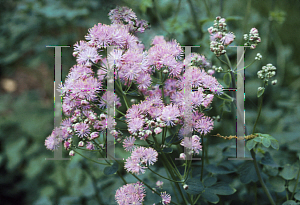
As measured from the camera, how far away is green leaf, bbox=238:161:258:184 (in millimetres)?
1052

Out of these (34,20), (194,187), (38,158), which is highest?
(34,20)

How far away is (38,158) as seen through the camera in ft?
6.54

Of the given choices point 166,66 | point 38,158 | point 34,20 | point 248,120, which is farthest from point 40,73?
point 166,66

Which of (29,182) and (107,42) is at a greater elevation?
(107,42)

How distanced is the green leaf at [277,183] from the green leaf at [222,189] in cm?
28

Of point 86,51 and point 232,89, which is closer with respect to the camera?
point 86,51

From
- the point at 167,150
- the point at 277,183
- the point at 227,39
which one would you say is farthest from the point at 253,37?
the point at 277,183

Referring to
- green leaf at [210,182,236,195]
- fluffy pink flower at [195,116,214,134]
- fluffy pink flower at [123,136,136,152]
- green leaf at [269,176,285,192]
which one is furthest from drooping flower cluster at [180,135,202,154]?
green leaf at [269,176,285,192]

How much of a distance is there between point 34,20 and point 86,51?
4.77 ft

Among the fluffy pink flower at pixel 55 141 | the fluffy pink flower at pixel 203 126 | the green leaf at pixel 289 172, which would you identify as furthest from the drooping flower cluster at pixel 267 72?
the fluffy pink flower at pixel 55 141

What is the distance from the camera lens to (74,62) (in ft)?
6.96

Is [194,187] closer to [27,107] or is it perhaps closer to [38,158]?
[38,158]

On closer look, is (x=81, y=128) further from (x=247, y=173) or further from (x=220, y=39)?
(x=247, y=173)

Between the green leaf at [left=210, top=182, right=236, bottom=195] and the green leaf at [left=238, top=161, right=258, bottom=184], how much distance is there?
0.33ft
